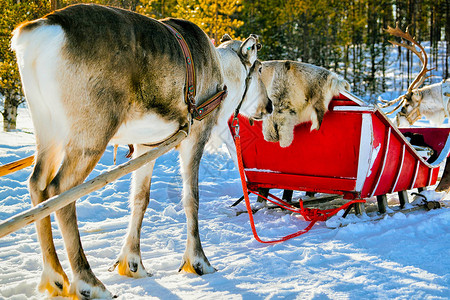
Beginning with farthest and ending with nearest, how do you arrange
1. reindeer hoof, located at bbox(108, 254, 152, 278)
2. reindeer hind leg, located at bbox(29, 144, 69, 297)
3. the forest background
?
the forest background, reindeer hoof, located at bbox(108, 254, 152, 278), reindeer hind leg, located at bbox(29, 144, 69, 297)

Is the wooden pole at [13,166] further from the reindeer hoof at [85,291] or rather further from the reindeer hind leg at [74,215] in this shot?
the reindeer hoof at [85,291]

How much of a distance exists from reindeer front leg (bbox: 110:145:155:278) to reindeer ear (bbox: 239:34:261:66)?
117 cm

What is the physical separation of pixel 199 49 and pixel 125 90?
835 mm

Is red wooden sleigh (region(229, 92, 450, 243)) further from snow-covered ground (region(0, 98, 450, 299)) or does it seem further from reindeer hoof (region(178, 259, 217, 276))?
reindeer hoof (region(178, 259, 217, 276))

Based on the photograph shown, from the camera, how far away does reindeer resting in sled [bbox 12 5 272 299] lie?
2205 mm

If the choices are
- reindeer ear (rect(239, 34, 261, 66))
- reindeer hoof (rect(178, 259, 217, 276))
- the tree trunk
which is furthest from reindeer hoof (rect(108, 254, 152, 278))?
the tree trunk

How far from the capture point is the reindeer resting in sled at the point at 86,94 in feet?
7.23

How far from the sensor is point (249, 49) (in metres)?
3.69

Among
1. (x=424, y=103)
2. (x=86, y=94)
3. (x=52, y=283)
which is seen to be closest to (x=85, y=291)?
(x=52, y=283)

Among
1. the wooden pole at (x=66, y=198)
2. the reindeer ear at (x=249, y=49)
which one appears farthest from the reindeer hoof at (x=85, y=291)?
the reindeer ear at (x=249, y=49)

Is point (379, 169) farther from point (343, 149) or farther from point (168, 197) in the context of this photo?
point (168, 197)

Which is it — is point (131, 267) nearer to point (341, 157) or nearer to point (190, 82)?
point (190, 82)

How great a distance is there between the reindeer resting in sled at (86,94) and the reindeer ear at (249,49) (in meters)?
0.83

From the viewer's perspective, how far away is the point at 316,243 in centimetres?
379
